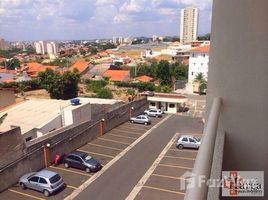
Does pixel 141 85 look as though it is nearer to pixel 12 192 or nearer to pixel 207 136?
pixel 12 192

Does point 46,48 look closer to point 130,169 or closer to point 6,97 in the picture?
point 6,97

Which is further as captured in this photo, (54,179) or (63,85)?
(63,85)

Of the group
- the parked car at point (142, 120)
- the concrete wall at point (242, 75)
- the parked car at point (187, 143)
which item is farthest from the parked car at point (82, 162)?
the concrete wall at point (242, 75)

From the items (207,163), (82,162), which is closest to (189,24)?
(82,162)

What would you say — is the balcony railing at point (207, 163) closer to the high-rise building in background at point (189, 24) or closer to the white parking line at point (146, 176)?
the white parking line at point (146, 176)

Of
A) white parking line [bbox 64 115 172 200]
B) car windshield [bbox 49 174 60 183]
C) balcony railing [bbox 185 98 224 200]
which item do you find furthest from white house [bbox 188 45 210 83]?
balcony railing [bbox 185 98 224 200]

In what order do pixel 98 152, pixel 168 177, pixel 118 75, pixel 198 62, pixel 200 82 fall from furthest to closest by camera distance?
pixel 118 75
pixel 198 62
pixel 200 82
pixel 98 152
pixel 168 177

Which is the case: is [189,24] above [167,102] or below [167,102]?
above

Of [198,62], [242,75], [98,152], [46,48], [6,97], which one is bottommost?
[98,152]
